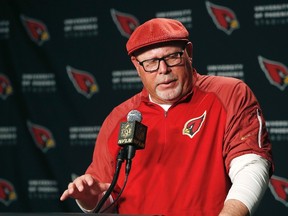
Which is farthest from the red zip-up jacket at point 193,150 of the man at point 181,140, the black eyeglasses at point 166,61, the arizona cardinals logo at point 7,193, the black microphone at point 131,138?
the arizona cardinals logo at point 7,193

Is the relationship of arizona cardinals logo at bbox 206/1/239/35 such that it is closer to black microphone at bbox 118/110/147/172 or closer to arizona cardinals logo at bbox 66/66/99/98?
arizona cardinals logo at bbox 66/66/99/98

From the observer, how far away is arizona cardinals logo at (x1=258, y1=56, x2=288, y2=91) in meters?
2.95

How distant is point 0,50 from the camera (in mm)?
3574

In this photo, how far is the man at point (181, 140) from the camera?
179cm

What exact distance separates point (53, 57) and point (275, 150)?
137 centimetres

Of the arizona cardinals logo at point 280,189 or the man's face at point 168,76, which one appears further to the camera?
the arizona cardinals logo at point 280,189

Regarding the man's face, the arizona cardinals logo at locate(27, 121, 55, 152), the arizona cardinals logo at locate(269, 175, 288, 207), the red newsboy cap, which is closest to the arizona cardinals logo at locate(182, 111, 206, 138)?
the man's face

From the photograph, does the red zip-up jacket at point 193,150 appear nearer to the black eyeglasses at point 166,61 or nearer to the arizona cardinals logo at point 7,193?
the black eyeglasses at point 166,61

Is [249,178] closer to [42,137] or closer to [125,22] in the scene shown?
[125,22]

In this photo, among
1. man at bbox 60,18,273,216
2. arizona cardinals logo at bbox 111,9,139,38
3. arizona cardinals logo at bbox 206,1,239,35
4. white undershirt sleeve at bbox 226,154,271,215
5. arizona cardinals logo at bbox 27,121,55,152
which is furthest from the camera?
arizona cardinals logo at bbox 27,121,55,152

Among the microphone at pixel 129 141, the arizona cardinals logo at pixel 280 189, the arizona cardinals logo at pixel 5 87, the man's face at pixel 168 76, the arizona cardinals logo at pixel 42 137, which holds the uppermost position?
the man's face at pixel 168 76

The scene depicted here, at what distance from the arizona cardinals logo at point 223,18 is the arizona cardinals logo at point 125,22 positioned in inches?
17.0

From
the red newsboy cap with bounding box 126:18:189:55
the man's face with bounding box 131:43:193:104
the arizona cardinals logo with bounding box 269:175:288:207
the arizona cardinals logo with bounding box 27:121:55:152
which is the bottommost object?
the arizona cardinals logo with bounding box 269:175:288:207

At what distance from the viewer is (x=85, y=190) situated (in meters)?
1.73
